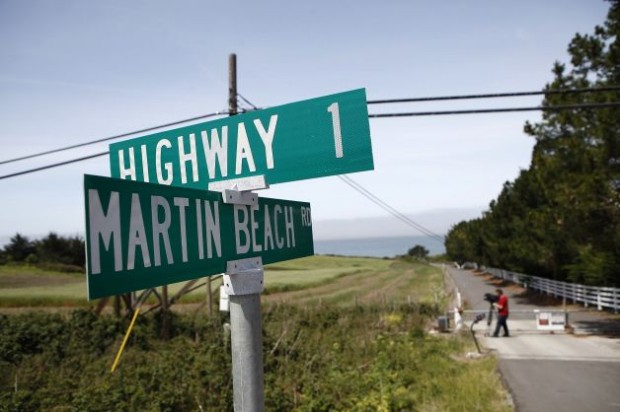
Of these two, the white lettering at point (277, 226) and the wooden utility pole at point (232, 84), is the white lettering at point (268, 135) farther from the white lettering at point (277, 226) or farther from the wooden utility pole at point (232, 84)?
the wooden utility pole at point (232, 84)

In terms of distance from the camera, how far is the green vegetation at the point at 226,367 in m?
6.27

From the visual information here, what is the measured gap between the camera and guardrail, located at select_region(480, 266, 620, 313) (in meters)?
17.6

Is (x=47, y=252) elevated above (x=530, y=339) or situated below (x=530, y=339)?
above

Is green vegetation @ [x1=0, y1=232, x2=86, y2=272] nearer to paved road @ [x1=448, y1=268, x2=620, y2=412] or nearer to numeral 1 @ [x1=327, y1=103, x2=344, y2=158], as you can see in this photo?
paved road @ [x1=448, y1=268, x2=620, y2=412]

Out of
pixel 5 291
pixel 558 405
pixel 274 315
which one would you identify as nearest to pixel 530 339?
pixel 558 405

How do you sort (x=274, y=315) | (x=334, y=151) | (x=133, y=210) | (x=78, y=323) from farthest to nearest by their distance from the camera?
1. (x=274, y=315)
2. (x=78, y=323)
3. (x=334, y=151)
4. (x=133, y=210)

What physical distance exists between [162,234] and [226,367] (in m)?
6.65

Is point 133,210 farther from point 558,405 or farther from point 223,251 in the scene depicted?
point 558,405

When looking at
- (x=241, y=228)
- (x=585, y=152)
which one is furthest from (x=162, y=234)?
(x=585, y=152)

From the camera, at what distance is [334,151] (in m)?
1.83

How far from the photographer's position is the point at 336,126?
1846 millimetres

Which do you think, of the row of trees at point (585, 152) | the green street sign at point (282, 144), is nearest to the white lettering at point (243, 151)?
the green street sign at point (282, 144)

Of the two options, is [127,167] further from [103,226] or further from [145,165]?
[103,226]

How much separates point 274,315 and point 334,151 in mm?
13467
